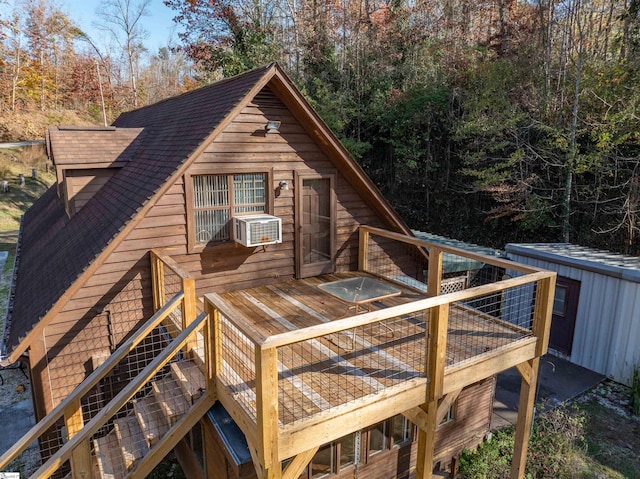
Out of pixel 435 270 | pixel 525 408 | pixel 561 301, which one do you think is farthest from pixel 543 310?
pixel 561 301

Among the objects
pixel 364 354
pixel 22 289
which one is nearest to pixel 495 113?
pixel 364 354

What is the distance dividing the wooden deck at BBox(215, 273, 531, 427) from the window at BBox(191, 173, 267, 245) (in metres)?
1.07

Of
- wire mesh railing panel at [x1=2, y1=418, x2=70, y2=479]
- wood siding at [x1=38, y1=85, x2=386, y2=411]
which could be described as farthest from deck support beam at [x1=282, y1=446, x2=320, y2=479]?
wood siding at [x1=38, y1=85, x2=386, y2=411]

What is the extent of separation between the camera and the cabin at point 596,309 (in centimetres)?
812

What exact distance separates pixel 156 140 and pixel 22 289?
137 inches

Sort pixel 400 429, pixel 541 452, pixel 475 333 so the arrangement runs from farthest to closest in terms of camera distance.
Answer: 1. pixel 541 452
2. pixel 400 429
3. pixel 475 333

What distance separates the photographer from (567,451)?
6168 millimetres

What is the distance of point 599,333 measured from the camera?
8.66 m

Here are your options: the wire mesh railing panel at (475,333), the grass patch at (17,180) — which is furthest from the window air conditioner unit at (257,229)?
the grass patch at (17,180)

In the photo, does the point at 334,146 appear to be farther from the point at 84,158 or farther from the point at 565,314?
the point at 565,314

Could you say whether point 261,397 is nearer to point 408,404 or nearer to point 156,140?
point 408,404

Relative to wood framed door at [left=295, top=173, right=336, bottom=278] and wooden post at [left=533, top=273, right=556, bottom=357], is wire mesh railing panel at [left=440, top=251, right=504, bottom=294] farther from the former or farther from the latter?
wooden post at [left=533, top=273, right=556, bottom=357]

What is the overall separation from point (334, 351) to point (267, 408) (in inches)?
67.7

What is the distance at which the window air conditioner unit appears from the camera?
6215 millimetres
